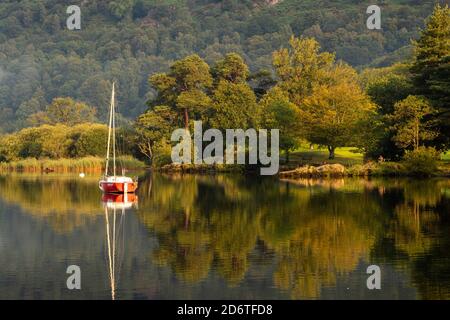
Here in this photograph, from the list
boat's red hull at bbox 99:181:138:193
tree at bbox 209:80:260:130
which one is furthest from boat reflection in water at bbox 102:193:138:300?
tree at bbox 209:80:260:130

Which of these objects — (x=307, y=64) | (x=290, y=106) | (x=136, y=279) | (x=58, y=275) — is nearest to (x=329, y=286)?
(x=136, y=279)

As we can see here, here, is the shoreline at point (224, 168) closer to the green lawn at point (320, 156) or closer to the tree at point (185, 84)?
the green lawn at point (320, 156)

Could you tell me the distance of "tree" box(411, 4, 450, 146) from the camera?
67875 millimetres

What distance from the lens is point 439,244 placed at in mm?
29406

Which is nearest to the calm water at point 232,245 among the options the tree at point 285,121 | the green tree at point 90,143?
the tree at point 285,121

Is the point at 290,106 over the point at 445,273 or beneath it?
over

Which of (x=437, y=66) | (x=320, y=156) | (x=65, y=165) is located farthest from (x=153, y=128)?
(x=437, y=66)

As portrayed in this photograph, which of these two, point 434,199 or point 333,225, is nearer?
point 333,225

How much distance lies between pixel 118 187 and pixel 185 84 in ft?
170

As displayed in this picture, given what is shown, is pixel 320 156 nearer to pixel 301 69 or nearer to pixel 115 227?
pixel 301 69

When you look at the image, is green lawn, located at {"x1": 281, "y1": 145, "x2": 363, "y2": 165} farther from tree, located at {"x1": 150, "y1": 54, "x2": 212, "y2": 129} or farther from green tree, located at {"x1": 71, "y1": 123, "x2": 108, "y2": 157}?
green tree, located at {"x1": 71, "y1": 123, "x2": 108, "y2": 157}

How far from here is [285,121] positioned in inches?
3334
